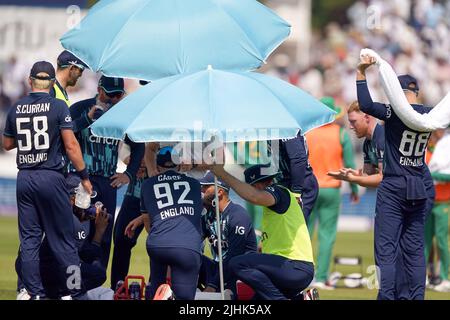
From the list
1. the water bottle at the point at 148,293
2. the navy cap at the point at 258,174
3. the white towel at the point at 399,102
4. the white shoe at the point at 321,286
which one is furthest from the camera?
the white shoe at the point at 321,286

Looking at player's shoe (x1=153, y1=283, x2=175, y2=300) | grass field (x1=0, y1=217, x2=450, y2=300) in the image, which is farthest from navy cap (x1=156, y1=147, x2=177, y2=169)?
grass field (x1=0, y1=217, x2=450, y2=300)

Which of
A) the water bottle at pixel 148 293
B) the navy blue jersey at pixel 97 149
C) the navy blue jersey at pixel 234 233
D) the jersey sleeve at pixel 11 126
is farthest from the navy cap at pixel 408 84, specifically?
the jersey sleeve at pixel 11 126

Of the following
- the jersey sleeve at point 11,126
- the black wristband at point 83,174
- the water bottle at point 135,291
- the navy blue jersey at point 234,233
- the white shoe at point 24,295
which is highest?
the jersey sleeve at point 11,126

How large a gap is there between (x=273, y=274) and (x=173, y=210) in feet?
3.70

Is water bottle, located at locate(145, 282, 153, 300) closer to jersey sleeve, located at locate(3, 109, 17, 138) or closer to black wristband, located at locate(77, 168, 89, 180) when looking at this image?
black wristband, located at locate(77, 168, 89, 180)

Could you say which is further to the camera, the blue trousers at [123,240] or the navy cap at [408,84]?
the blue trousers at [123,240]

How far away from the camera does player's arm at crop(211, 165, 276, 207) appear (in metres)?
10.3

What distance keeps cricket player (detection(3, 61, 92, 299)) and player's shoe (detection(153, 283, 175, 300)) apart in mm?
1256

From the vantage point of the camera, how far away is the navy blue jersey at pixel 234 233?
11.7 metres

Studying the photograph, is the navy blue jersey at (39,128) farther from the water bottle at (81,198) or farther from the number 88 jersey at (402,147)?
the number 88 jersey at (402,147)

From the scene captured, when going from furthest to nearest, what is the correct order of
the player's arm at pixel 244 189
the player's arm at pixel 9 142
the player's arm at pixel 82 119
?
the player's arm at pixel 82 119, the player's arm at pixel 9 142, the player's arm at pixel 244 189

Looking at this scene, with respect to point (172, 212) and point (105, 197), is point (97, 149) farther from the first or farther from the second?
point (172, 212)

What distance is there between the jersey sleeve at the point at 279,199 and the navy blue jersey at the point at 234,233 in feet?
3.52
